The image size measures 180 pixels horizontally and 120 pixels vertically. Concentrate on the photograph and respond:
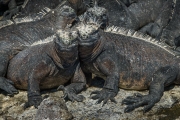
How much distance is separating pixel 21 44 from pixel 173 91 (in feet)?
7.95

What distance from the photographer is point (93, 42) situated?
5598mm

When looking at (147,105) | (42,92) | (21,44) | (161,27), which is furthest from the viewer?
(161,27)

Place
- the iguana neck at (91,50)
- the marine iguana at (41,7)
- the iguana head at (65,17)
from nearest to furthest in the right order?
the iguana neck at (91,50), the iguana head at (65,17), the marine iguana at (41,7)

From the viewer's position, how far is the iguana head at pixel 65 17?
6.70m

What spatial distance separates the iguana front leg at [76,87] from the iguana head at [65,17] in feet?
3.63

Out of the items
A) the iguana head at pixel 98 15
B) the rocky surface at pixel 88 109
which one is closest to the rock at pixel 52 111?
the rocky surface at pixel 88 109

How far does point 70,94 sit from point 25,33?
1.51m

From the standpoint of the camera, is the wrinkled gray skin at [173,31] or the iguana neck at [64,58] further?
the wrinkled gray skin at [173,31]

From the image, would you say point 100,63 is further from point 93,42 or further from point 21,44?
point 21,44

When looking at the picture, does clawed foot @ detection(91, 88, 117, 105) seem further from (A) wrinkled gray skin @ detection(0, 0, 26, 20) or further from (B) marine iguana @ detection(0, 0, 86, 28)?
(A) wrinkled gray skin @ detection(0, 0, 26, 20)

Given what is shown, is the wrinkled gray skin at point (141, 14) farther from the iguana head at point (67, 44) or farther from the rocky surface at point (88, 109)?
the iguana head at point (67, 44)

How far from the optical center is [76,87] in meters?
5.84

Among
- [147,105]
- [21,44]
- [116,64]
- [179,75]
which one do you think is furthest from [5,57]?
[179,75]

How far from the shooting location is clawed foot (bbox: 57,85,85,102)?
567 cm
